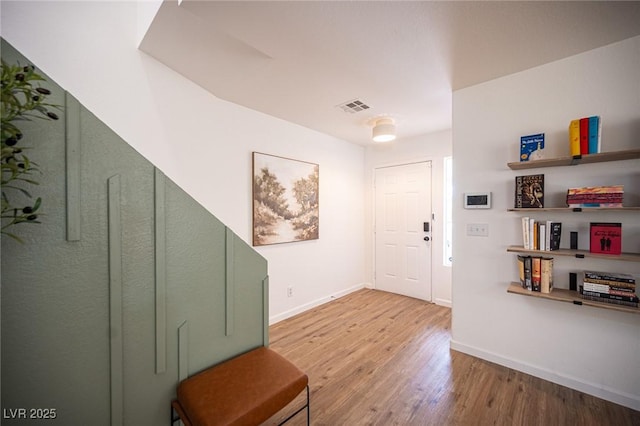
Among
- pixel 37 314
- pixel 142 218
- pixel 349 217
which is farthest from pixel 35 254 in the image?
pixel 349 217

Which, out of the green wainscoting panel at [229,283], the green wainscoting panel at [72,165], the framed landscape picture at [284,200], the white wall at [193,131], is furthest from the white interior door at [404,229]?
the green wainscoting panel at [72,165]

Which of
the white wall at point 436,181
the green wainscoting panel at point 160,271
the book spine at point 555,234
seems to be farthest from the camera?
the white wall at point 436,181

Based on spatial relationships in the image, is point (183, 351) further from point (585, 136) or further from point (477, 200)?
point (585, 136)

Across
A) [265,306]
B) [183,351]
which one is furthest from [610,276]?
[183,351]

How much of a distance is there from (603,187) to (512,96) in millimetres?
997

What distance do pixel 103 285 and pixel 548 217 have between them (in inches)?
119

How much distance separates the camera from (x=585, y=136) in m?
1.78

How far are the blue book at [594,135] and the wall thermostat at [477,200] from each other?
0.71 m

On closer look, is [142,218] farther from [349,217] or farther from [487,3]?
[349,217]

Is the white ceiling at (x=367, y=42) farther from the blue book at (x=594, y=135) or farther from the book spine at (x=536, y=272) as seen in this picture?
the book spine at (x=536, y=272)

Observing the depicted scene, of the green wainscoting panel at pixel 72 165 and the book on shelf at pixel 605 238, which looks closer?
the green wainscoting panel at pixel 72 165

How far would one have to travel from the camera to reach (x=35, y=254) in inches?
39.6

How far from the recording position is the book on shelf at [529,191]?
198 cm

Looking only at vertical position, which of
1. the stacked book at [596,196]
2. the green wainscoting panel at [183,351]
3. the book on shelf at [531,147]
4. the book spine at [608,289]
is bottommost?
the green wainscoting panel at [183,351]
